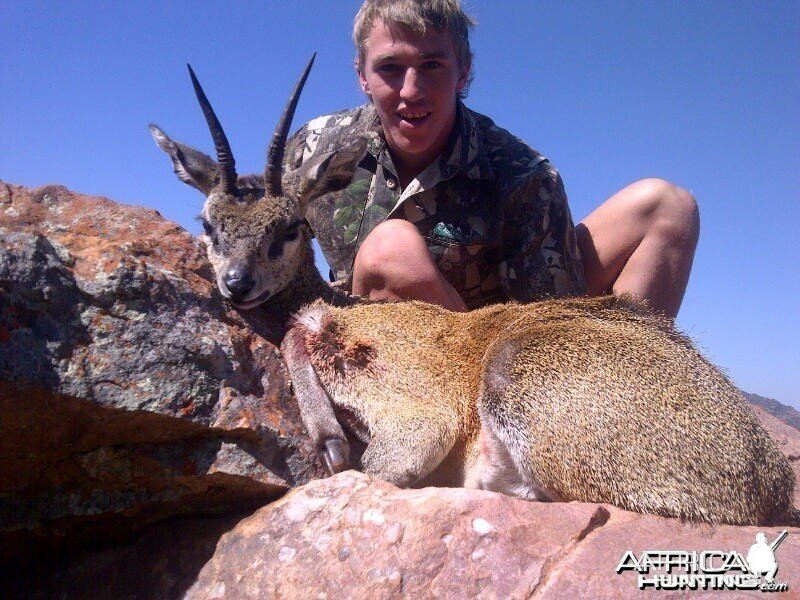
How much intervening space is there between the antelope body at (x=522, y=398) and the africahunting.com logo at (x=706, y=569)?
448mm

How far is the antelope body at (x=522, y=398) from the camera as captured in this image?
4.09 meters

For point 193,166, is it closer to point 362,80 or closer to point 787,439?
point 362,80

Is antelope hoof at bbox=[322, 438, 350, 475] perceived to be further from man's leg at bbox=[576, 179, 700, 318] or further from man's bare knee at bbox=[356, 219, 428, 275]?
man's leg at bbox=[576, 179, 700, 318]

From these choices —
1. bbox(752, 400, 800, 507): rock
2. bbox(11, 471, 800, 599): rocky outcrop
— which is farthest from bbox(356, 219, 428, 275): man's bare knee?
bbox(752, 400, 800, 507): rock

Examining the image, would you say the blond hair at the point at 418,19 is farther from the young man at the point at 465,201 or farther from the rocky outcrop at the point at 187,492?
the rocky outcrop at the point at 187,492

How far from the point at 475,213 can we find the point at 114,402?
5.23 m

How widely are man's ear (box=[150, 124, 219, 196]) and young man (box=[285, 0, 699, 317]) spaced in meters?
1.83

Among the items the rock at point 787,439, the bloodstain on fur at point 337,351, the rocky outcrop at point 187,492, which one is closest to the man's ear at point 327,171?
the bloodstain on fur at point 337,351

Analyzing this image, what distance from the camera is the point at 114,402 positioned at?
3.97 m

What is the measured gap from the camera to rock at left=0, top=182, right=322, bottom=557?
392 cm

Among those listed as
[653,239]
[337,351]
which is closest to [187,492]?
[337,351]

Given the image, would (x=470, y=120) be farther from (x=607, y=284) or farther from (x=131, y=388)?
(x=131, y=388)

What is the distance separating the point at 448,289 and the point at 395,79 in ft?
9.04

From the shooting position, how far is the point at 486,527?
12.2ft
